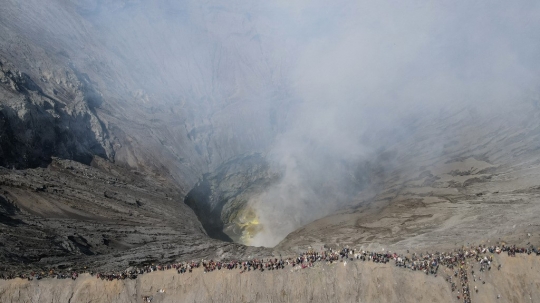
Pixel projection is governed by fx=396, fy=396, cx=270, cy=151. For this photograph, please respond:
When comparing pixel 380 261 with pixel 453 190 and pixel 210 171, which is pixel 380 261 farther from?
pixel 210 171

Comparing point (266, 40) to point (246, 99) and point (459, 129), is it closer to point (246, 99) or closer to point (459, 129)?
point (246, 99)

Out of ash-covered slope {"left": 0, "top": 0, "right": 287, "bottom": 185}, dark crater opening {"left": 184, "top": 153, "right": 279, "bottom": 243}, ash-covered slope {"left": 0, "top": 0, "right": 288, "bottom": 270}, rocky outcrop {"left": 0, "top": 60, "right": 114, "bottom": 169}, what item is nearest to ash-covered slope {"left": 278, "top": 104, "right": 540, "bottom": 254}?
dark crater opening {"left": 184, "top": 153, "right": 279, "bottom": 243}

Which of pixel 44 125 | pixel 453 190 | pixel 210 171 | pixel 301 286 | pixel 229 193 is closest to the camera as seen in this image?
pixel 301 286

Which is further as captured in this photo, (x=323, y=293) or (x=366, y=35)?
(x=366, y=35)

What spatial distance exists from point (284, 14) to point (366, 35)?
936 inches

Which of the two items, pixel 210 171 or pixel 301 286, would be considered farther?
pixel 210 171

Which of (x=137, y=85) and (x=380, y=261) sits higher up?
(x=137, y=85)

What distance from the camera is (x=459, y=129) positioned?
6838 centimetres

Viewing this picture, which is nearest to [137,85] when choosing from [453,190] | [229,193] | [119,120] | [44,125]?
[119,120]

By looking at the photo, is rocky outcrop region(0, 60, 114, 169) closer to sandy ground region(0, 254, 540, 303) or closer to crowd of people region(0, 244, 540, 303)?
crowd of people region(0, 244, 540, 303)

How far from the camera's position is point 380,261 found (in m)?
37.8

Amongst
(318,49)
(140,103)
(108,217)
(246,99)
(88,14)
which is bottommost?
(108,217)

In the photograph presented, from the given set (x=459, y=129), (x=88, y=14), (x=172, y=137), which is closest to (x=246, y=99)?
(x=172, y=137)

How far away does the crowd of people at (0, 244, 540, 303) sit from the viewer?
36.0 metres
